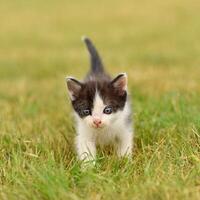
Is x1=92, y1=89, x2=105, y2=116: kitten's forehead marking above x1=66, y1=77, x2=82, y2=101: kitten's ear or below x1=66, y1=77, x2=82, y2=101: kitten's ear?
below

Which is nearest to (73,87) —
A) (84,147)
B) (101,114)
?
(101,114)

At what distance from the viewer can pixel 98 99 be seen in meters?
5.30

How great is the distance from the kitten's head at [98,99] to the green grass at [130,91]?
38 cm

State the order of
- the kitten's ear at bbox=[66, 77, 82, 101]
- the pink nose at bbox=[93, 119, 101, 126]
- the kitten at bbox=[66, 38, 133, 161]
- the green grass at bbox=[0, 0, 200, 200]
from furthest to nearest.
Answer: the kitten's ear at bbox=[66, 77, 82, 101]
the kitten at bbox=[66, 38, 133, 161]
the pink nose at bbox=[93, 119, 101, 126]
the green grass at bbox=[0, 0, 200, 200]

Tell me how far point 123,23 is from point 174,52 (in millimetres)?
6955

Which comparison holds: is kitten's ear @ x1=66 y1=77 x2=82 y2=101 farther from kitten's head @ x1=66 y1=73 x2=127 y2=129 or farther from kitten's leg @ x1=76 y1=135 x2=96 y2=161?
kitten's leg @ x1=76 y1=135 x2=96 y2=161

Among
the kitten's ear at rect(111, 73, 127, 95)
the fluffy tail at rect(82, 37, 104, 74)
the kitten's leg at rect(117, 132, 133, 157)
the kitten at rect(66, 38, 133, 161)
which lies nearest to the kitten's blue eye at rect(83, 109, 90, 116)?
the kitten at rect(66, 38, 133, 161)

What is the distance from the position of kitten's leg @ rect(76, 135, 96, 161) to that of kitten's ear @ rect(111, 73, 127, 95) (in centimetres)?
58

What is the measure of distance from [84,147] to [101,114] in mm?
434

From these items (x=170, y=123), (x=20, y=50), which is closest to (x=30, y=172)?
(x=170, y=123)

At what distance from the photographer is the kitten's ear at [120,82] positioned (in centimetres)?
547

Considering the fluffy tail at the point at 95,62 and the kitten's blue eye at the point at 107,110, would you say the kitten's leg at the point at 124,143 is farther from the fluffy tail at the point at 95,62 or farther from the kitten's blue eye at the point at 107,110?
the fluffy tail at the point at 95,62

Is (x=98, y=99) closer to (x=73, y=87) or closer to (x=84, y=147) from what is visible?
(x=73, y=87)

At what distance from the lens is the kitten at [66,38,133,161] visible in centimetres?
528
